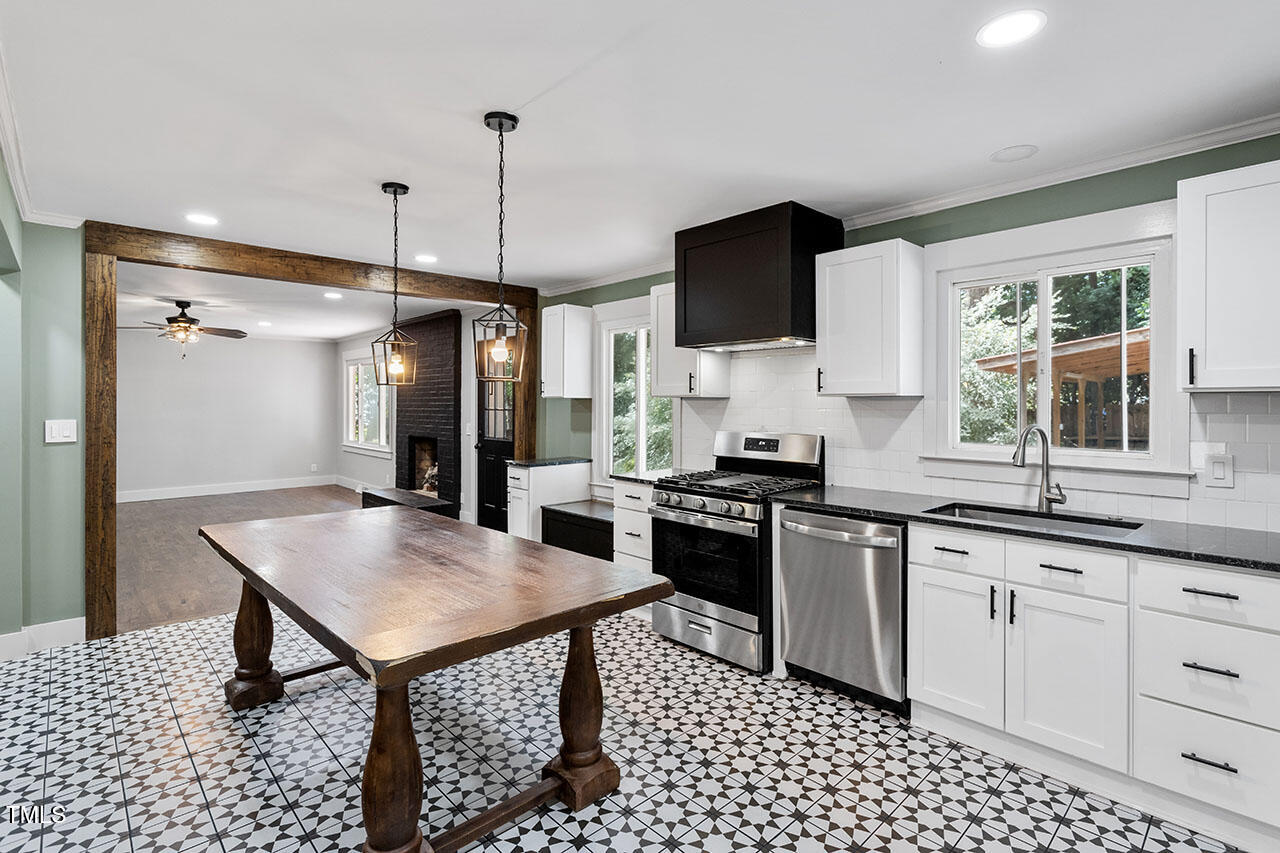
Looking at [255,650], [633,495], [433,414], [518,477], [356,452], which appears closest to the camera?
[255,650]

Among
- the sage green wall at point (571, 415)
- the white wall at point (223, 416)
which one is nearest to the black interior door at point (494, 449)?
the sage green wall at point (571, 415)

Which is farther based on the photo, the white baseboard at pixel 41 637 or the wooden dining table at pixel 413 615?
the white baseboard at pixel 41 637

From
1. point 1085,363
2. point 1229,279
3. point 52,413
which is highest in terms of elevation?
point 1229,279

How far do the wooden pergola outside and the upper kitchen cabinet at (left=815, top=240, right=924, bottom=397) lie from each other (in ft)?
1.76

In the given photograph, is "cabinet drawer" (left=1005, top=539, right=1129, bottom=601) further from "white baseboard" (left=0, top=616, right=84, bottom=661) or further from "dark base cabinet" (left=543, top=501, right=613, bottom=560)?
"white baseboard" (left=0, top=616, right=84, bottom=661)

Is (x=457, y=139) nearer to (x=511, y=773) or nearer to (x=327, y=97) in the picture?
(x=327, y=97)

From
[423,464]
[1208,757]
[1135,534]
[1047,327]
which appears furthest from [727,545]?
[423,464]

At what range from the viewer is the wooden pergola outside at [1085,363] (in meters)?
2.87

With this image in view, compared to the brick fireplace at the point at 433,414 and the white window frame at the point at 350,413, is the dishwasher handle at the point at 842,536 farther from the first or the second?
the white window frame at the point at 350,413

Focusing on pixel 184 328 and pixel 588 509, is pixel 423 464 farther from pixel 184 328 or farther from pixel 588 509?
pixel 588 509

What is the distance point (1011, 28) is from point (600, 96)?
131cm

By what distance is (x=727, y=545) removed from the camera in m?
3.49

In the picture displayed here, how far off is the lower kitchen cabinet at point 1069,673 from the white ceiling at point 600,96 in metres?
1.84

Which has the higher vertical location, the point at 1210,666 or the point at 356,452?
the point at 356,452
